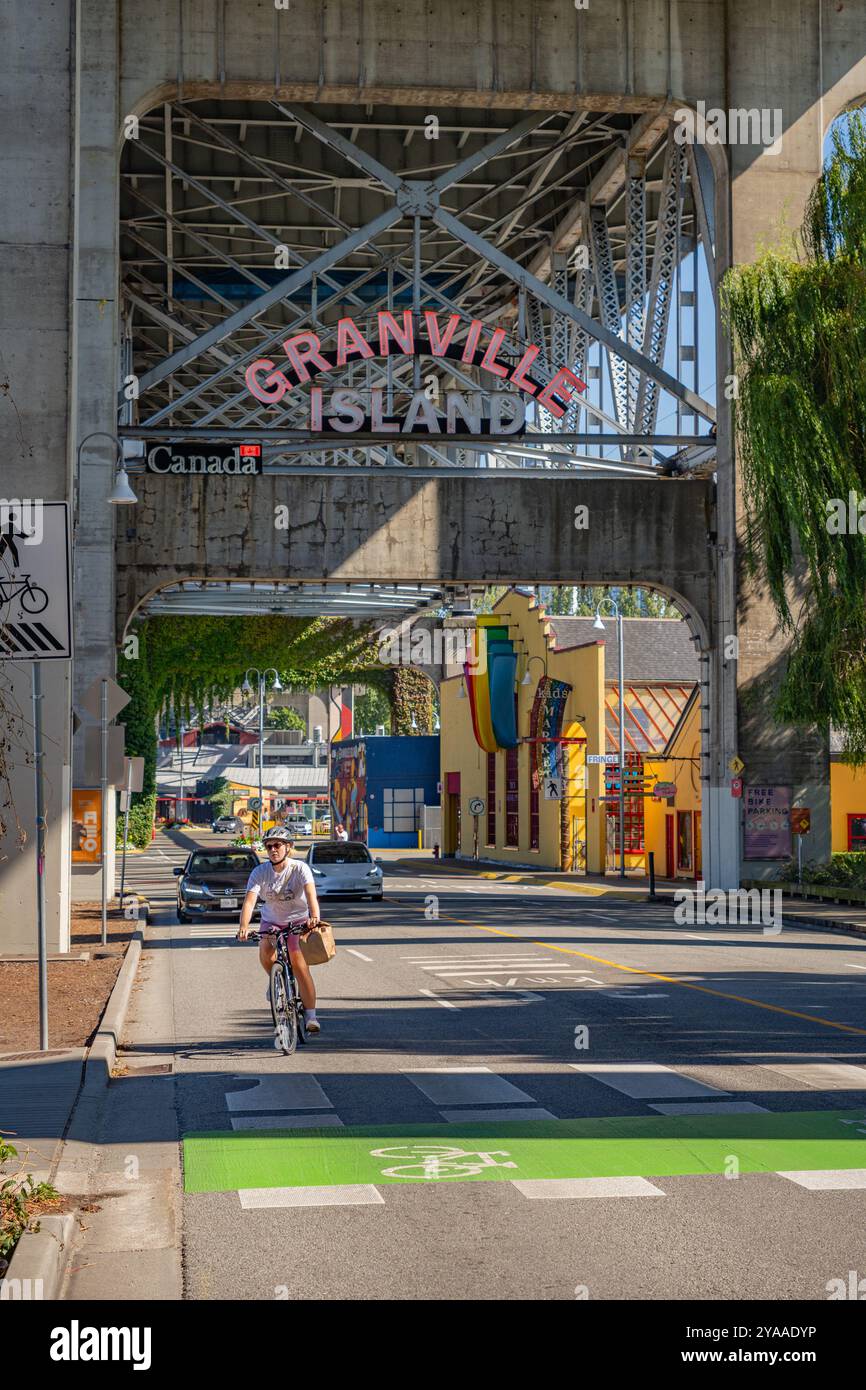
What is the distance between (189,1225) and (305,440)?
2898cm

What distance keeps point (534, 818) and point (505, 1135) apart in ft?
169

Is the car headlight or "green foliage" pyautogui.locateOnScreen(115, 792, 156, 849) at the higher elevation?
"green foliage" pyautogui.locateOnScreen(115, 792, 156, 849)

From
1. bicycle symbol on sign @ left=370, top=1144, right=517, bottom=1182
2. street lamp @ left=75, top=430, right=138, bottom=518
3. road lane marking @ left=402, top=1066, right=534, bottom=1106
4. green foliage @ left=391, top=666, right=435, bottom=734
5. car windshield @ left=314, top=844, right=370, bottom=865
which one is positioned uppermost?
street lamp @ left=75, top=430, right=138, bottom=518

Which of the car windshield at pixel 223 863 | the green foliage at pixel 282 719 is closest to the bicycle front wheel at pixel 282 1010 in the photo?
the car windshield at pixel 223 863

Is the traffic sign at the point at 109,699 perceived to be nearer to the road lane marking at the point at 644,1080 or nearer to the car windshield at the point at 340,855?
the car windshield at the point at 340,855

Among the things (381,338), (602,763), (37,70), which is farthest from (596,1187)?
(602,763)

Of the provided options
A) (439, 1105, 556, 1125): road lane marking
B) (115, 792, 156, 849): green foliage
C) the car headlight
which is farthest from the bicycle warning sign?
(115, 792, 156, 849): green foliage

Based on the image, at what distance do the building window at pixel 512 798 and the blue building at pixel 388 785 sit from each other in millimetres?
14636

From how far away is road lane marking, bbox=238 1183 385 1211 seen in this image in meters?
8.44

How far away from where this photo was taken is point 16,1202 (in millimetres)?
7789

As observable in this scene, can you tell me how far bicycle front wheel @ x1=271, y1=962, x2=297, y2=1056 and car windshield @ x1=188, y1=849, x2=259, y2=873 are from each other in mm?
18548

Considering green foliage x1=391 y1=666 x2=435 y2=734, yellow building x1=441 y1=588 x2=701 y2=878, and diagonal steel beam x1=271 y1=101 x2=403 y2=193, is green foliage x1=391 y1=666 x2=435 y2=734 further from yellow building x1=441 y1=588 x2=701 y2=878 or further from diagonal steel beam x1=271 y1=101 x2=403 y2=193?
diagonal steel beam x1=271 y1=101 x2=403 y2=193

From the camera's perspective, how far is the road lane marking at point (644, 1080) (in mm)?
11648
